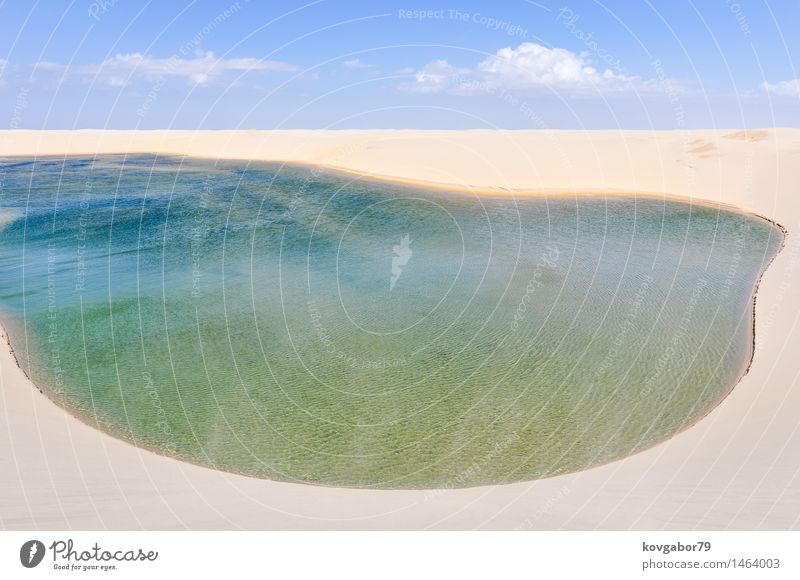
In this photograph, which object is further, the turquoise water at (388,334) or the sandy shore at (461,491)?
the turquoise water at (388,334)

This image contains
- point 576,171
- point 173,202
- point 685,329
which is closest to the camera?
point 685,329

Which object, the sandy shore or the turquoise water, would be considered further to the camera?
the turquoise water

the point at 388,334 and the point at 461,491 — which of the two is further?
the point at 388,334

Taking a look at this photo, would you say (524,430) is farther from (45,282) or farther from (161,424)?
(45,282)

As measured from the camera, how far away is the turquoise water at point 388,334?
10.5 metres

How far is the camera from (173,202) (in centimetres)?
3528

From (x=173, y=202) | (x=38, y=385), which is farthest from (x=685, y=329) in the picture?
(x=173, y=202)

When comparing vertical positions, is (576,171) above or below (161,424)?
above

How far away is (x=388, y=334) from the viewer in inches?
587

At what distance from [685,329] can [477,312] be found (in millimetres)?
5053

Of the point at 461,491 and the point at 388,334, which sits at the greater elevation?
the point at 388,334


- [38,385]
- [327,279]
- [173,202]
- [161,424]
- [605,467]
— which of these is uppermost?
[173,202]

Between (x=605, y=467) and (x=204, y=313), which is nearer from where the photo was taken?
(x=605, y=467)

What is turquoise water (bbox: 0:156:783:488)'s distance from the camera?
10.5 meters
